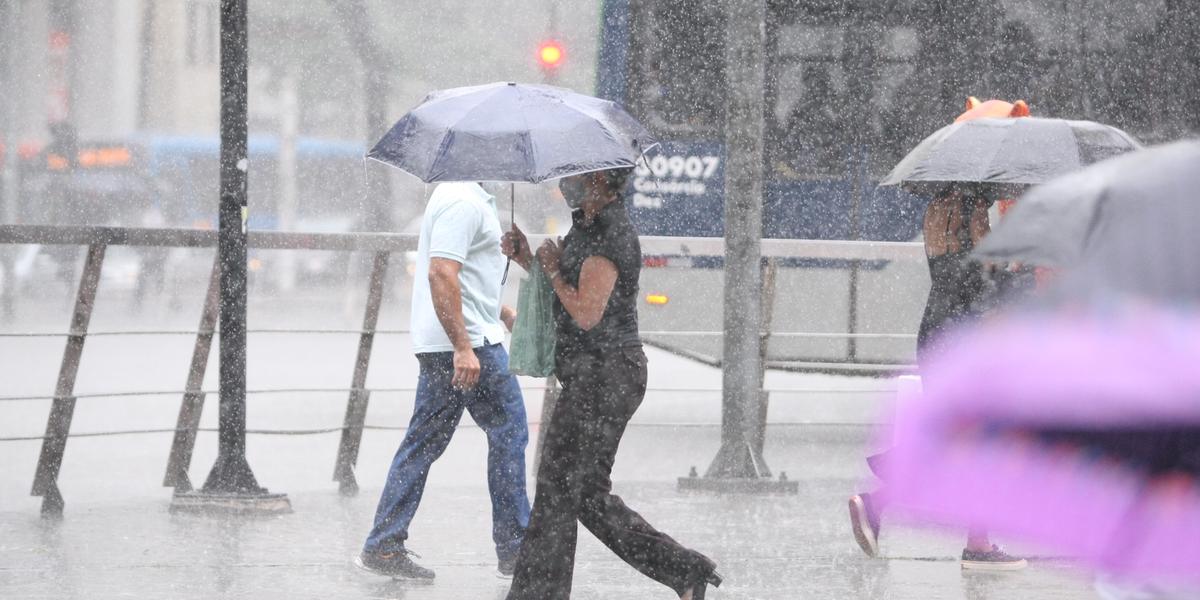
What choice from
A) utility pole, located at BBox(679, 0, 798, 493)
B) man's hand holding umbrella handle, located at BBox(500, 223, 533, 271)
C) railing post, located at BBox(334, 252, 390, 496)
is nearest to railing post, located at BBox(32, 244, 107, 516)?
railing post, located at BBox(334, 252, 390, 496)

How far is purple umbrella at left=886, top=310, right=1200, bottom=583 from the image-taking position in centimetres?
239

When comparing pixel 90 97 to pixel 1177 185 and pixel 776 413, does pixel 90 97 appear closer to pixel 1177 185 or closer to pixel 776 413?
pixel 776 413

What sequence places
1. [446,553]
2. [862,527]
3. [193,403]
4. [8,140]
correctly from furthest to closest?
[8,140] → [193,403] → [446,553] → [862,527]

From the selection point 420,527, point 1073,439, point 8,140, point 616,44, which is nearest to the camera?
point 1073,439

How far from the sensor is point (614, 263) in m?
5.24

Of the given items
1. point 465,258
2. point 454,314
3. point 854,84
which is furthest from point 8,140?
point 454,314

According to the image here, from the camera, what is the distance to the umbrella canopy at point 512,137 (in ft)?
17.6

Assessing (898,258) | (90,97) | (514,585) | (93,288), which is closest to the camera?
(514,585)

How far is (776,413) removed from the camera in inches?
553

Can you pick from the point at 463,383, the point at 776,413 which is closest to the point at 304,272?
the point at 776,413

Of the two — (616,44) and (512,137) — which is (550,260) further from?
(616,44)

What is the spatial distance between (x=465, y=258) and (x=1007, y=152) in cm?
212

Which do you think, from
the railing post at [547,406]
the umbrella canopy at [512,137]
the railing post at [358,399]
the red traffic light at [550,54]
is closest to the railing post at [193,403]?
the railing post at [358,399]

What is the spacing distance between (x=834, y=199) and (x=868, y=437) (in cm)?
197
